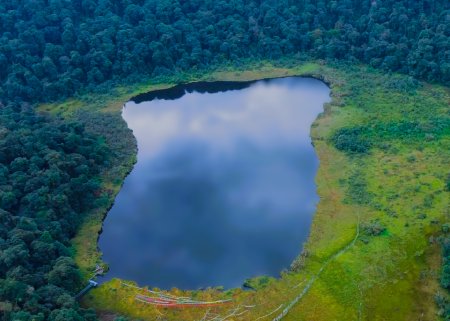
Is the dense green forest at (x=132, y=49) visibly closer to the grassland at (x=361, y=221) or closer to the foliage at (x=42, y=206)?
the foliage at (x=42, y=206)

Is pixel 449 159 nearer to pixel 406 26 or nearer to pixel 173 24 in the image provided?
pixel 406 26

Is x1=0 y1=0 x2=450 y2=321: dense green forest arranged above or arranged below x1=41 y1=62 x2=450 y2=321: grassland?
above

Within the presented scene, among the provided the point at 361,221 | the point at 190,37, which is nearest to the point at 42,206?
the point at 361,221

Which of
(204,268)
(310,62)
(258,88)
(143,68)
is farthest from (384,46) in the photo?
(204,268)

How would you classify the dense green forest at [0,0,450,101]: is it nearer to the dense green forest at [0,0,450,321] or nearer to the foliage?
the dense green forest at [0,0,450,321]

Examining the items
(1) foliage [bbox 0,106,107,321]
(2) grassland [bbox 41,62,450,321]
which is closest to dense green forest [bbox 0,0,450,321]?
(1) foliage [bbox 0,106,107,321]

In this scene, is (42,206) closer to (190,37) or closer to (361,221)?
(361,221)
